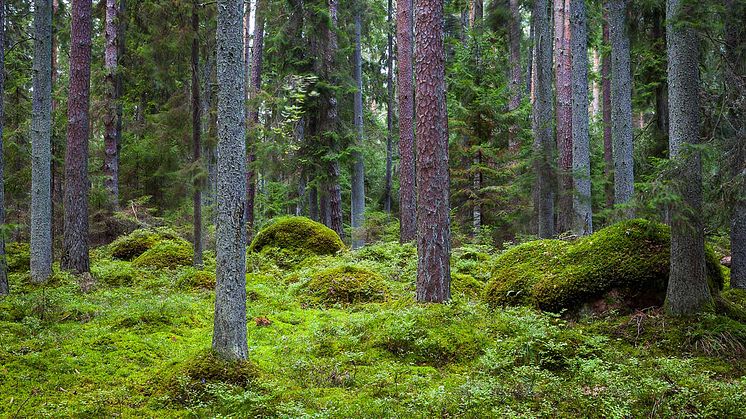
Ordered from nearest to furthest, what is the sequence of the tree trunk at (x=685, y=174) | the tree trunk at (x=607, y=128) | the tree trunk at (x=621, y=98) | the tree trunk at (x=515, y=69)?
1. the tree trunk at (x=685, y=174)
2. the tree trunk at (x=621, y=98)
3. the tree trunk at (x=515, y=69)
4. the tree trunk at (x=607, y=128)

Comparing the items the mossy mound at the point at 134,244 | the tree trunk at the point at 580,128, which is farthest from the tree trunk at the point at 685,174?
the mossy mound at the point at 134,244

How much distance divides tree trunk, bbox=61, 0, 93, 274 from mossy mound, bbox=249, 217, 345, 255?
4.43 meters

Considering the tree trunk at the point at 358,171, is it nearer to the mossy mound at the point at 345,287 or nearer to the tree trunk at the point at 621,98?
the mossy mound at the point at 345,287

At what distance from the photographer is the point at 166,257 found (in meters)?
14.7

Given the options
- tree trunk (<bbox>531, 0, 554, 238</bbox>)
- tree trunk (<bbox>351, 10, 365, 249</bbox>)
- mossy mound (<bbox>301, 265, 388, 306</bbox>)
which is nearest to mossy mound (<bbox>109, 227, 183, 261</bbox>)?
tree trunk (<bbox>351, 10, 365, 249</bbox>)

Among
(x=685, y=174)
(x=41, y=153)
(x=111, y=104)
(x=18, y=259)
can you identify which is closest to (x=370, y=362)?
(x=685, y=174)

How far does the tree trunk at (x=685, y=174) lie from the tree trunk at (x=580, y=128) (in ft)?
23.6

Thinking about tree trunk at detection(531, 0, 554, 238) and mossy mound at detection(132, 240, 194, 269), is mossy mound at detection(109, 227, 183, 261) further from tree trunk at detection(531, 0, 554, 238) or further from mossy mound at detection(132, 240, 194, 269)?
tree trunk at detection(531, 0, 554, 238)

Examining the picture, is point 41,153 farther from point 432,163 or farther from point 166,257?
point 432,163

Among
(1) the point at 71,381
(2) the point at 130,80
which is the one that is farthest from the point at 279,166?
(1) the point at 71,381

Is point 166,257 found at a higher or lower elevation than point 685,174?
lower

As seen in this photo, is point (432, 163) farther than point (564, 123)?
No

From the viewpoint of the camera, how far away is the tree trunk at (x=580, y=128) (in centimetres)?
1414

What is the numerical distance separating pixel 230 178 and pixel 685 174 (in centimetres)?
573
